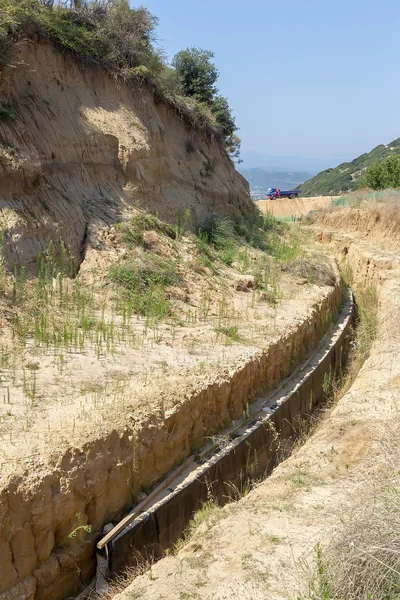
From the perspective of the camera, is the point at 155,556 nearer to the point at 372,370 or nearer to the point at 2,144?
the point at 372,370

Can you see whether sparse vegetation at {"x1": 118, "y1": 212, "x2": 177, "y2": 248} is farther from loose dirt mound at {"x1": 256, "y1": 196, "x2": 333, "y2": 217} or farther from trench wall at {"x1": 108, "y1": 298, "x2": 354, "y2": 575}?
loose dirt mound at {"x1": 256, "y1": 196, "x2": 333, "y2": 217}

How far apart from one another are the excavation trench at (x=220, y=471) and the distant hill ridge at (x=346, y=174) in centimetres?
5684

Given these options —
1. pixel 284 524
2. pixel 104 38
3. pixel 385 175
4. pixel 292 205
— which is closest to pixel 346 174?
pixel 292 205

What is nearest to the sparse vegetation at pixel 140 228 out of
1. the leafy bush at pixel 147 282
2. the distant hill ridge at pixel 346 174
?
the leafy bush at pixel 147 282

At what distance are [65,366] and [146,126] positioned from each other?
8.04 meters

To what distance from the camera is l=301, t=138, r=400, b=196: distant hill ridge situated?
219 feet

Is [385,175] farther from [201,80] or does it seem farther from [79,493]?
[79,493]

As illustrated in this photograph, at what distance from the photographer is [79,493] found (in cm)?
481

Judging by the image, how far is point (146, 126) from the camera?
1295cm

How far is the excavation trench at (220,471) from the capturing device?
5.00m

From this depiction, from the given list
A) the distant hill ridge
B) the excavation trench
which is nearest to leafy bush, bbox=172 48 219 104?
the excavation trench

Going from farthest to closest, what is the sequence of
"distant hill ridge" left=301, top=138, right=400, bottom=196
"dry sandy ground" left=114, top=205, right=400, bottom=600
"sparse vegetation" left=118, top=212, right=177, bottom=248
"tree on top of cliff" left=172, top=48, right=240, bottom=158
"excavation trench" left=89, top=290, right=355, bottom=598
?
"distant hill ridge" left=301, top=138, right=400, bottom=196 → "tree on top of cliff" left=172, top=48, right=240, bottom=158 → "sparse vegetation" left=118, top=212, right=177, bottom=248 → "excavation trench" left=89, top=290, right=355, bottom=598 → "dry sandy ground" left=114, top=205, right=400, bottom=600

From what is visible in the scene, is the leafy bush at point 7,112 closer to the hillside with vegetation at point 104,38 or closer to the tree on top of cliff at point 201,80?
the hillside with vegetation at point 104,38

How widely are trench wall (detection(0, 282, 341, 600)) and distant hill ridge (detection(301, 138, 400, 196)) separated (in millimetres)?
59522
